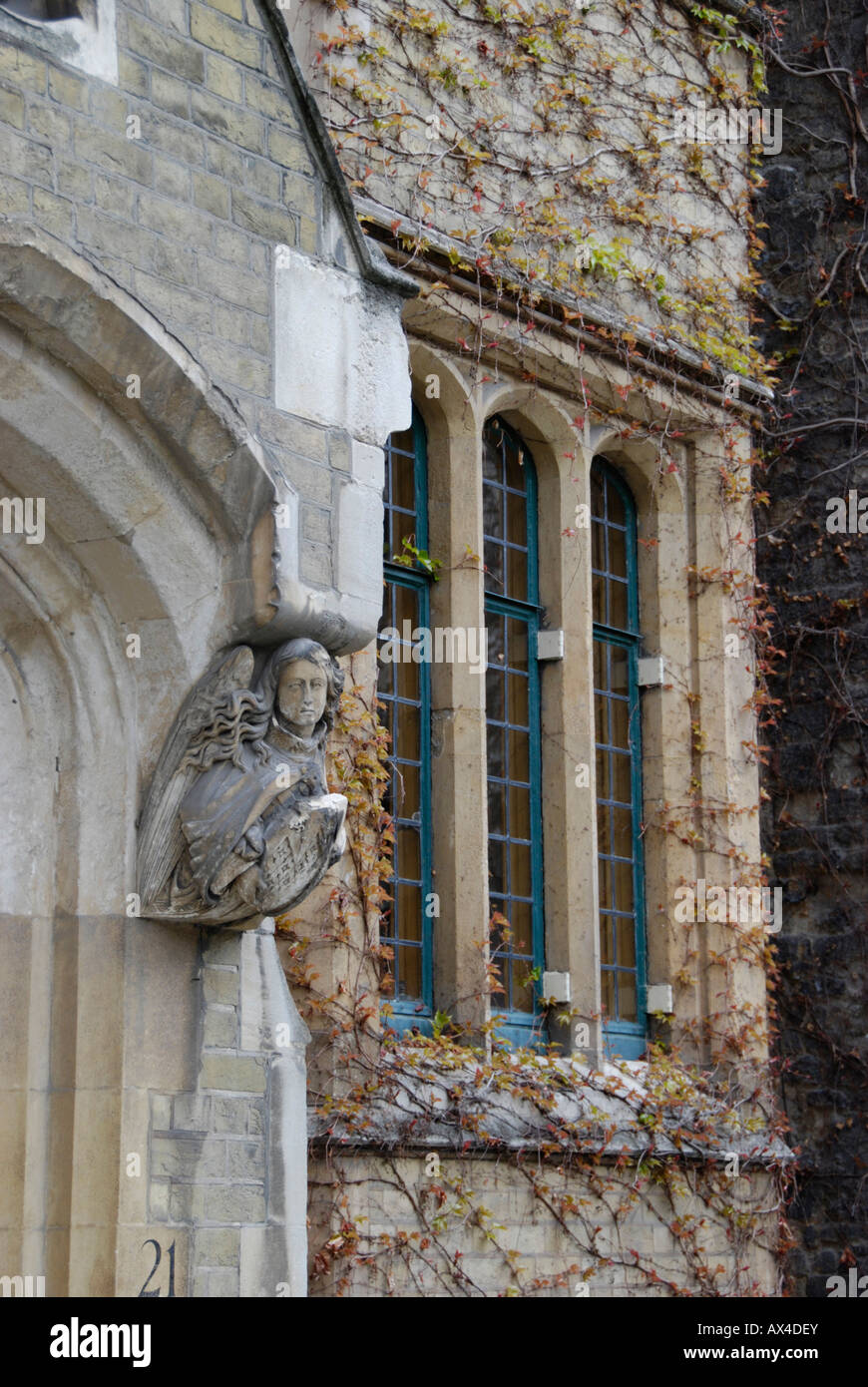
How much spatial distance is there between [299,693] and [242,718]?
0.17m

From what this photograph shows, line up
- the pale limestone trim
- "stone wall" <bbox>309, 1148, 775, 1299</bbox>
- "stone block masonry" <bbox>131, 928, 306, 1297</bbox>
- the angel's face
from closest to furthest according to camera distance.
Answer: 1. the pale limestone trim
2. "stone block masonry" <bbox>131, 928, 306, 1297</bbox>
3. the angel's face
4. "stone wall" <bbox>309, 1148, 775, 1299</bbox>

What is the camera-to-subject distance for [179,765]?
534cm

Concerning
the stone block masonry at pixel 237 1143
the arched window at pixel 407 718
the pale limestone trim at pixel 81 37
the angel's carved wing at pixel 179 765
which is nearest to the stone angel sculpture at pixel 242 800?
the angel's carved wing at pixel 179 765

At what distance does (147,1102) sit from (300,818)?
0.82 metres

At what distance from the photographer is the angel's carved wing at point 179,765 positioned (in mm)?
5281

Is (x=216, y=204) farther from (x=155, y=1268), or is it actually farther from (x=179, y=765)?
(x=155, y=1268)

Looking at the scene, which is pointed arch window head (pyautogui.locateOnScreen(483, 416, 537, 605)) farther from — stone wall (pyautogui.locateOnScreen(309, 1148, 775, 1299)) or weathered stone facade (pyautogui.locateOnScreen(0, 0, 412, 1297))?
weathered stone facade (pyautogui.locateOnScreen(0, 0, 412, 1297))

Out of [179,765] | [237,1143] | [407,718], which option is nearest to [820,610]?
[407,718]

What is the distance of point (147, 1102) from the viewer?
5.23 m

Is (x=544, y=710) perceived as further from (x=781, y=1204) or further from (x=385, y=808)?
(x=781, y=1204)

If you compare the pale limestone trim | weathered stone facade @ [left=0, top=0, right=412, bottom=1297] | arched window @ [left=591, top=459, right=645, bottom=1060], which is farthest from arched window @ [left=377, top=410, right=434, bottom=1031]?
the pale limestone trim

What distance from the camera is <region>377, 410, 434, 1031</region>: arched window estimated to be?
7684 mm

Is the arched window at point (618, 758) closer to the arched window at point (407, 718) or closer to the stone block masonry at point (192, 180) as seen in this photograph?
the arched window at point (407, 718)
